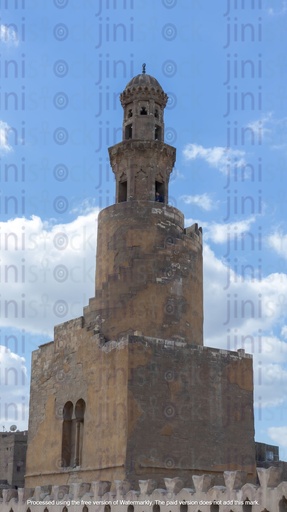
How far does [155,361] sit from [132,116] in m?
9.70

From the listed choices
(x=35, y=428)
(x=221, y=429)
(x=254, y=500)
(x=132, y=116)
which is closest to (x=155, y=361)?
(x=221, y=429)

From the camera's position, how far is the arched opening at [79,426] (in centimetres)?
2112

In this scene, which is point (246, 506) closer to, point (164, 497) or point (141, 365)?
point (164, 497)

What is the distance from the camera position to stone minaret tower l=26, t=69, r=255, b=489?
1928 centimetres

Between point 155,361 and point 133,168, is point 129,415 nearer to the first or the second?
point 155,361

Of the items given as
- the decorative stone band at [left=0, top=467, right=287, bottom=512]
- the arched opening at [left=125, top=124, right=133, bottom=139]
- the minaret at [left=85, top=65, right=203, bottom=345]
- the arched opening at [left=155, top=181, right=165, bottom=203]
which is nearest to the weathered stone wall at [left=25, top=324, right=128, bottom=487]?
the minaret at [left=85, top=65, right=203, bottom=345]

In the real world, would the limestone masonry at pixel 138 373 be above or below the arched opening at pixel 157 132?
below

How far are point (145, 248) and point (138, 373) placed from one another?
4.81 m

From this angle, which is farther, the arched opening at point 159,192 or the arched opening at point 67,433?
the arched opening at point 159,192

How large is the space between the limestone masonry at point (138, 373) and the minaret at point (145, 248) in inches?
1.5

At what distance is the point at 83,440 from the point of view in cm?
2073

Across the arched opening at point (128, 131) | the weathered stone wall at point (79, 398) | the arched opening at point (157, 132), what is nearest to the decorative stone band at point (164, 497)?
the weathered stone wall at point (79, 398)

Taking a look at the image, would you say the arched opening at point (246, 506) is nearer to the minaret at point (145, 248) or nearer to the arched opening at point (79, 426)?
the minaret at point (145, 248)

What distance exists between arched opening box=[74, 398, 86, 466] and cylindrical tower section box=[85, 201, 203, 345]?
228 centimetres
